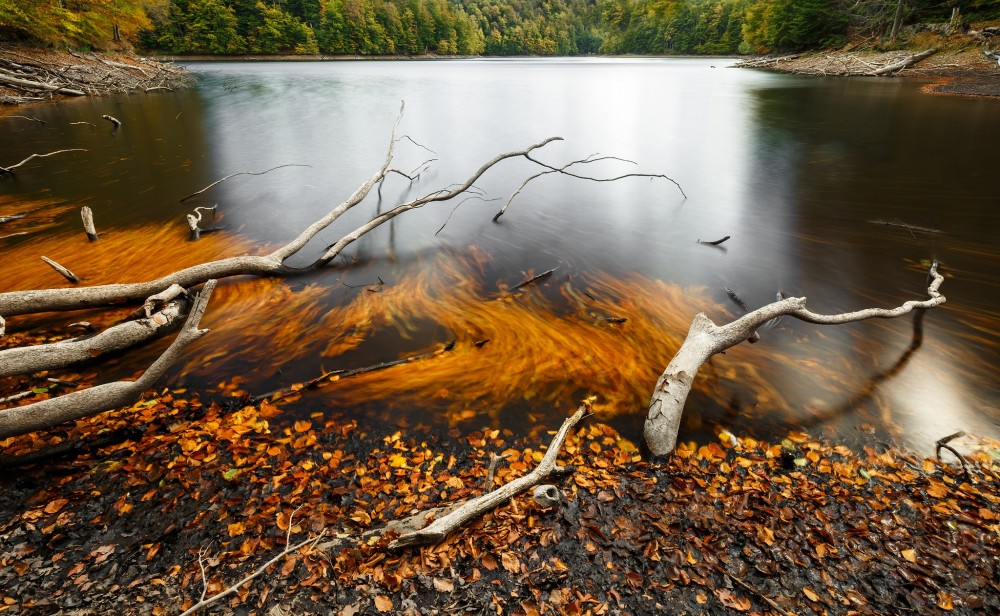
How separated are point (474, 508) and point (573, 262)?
6.32 meters


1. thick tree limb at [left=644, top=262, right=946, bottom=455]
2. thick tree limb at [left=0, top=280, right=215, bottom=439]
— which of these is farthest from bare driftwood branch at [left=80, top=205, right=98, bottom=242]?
thick tree limb at [left=644, top=262, right=946, bottom=455]

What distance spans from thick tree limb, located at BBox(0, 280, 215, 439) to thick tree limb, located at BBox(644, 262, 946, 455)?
475 centimetres

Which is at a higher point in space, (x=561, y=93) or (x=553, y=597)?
(x=561, y=93)

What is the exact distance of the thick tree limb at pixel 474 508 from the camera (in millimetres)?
2881

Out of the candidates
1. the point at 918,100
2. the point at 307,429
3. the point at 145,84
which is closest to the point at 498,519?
the point at 307,429

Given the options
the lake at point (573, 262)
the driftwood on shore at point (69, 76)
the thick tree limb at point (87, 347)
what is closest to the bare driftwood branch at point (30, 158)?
the lake at point (573, 262)

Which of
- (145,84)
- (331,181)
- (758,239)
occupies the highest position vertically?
(145,84)

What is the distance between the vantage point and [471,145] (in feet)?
62.2

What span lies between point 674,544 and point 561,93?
40.7 metres

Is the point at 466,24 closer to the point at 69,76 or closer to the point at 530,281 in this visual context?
the point at 69,76

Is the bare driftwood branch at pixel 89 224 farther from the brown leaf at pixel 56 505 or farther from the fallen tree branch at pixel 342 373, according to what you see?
the brown leaf at pixel 56 505

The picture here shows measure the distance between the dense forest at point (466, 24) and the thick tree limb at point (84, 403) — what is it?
37.0m

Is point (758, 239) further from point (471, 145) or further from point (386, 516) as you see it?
point (471, 145)

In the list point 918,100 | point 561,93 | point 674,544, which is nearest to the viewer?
point 674,544
